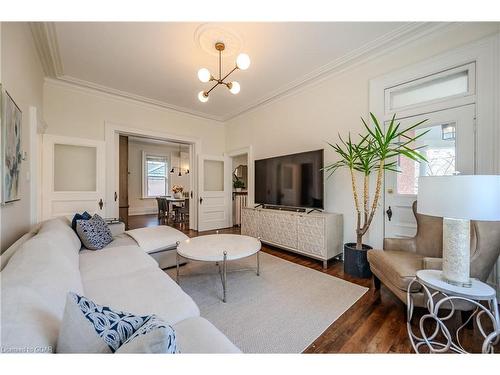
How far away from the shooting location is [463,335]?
1531 millimetres

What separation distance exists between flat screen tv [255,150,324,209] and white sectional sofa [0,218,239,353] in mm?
2361

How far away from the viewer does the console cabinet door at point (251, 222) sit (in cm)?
383

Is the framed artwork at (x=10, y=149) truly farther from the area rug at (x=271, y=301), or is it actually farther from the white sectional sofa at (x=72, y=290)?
the area rug at (x=271, y=301)

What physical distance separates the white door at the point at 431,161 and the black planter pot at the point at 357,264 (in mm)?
499

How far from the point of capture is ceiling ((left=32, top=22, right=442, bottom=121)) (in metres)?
2.27

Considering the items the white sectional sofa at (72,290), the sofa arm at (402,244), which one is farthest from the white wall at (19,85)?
the sofa arm at (402,244)

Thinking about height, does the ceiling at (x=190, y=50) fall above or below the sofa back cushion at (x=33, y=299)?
above

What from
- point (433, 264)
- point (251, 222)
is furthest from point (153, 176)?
point (433, 264)

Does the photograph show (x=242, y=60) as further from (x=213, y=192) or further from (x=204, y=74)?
(x=213, y=192)

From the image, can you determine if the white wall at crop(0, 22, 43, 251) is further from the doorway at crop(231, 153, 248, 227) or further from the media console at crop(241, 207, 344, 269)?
the doorway at crop(231, 153, 248, 227)

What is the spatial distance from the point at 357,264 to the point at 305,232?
0.78m

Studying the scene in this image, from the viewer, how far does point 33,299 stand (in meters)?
0.75

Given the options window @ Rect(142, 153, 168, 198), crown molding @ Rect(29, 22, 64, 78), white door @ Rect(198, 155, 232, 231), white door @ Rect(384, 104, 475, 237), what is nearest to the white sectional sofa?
crown molding @ Rect(29, 22, 64, 78)

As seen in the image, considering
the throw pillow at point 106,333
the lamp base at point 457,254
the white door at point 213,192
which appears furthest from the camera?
the white door at point 213,192
